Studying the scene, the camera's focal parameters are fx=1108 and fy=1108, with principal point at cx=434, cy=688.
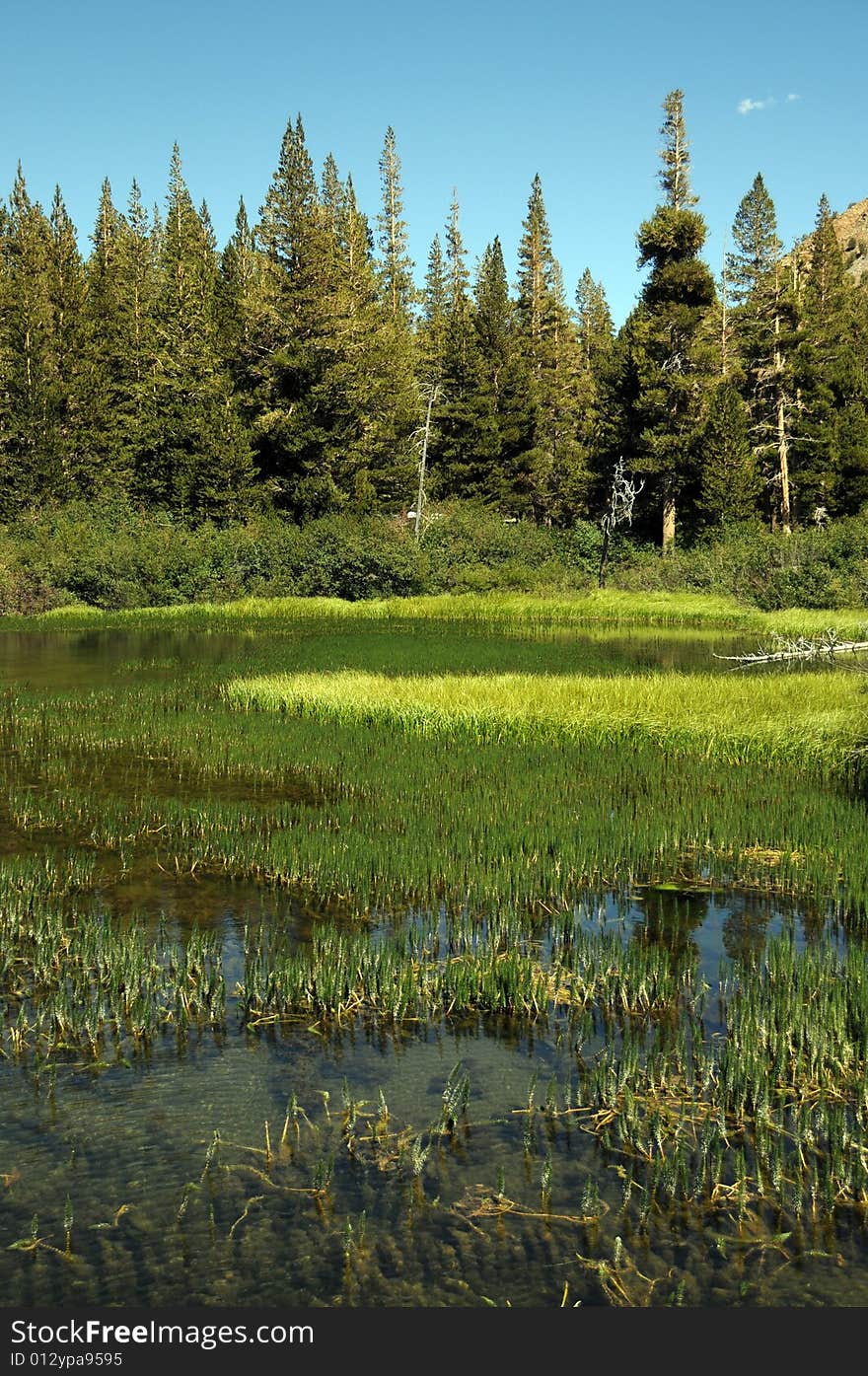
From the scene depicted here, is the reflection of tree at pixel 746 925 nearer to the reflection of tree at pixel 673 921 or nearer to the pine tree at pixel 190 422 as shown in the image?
the reflection of tree at pixel 673 921

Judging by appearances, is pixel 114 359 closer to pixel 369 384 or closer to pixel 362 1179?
pixel 369 384

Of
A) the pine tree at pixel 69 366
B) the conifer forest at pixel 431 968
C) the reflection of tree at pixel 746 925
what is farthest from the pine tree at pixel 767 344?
the reflection of tree at pixel 746 925

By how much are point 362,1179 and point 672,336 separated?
53.3 metres

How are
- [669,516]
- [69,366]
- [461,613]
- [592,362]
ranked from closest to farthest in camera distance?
[461,613], [669,516], [69,366], [592,362]

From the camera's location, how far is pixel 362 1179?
5301mm

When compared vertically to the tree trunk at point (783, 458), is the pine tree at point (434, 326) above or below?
above

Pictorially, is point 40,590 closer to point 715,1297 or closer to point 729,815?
point 729,815

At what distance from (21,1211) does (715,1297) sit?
120 inches

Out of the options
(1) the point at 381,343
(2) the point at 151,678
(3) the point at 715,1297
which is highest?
(1) the point at 381,343

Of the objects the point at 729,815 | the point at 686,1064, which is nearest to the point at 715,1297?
the point at 686,1064

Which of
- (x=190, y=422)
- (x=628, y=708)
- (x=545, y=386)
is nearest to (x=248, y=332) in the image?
(x=190, y=422)

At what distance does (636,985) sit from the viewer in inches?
290

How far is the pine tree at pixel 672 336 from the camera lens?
52.2 meters

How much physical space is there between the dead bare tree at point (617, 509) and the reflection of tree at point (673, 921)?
128 feet
